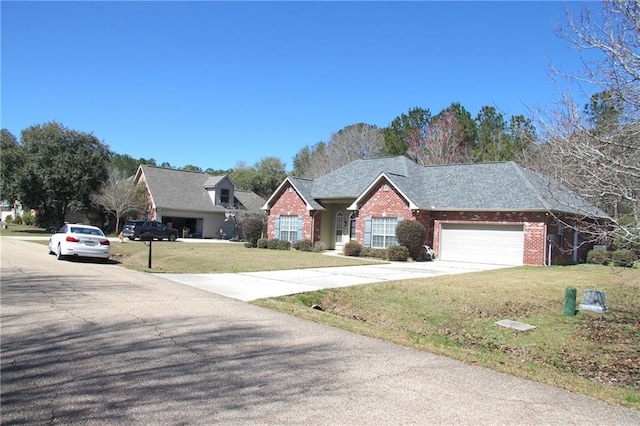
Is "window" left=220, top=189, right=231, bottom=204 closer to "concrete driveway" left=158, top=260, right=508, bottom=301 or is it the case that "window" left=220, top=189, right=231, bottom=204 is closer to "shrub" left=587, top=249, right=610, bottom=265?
"concrete driveway" left=158, top=260, right=508, bottom=301

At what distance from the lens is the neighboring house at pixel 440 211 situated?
25531mm

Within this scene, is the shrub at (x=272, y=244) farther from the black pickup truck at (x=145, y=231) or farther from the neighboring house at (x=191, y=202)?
the neighboring house at (x=191, y=202)

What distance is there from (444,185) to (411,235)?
5.50m

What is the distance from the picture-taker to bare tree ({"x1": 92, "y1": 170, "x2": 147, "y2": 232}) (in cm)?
4328

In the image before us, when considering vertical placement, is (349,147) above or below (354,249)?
above

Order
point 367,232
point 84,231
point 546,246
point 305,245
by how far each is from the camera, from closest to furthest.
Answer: point 84,231 → point 546,246 → point 367,232 → point 305,245

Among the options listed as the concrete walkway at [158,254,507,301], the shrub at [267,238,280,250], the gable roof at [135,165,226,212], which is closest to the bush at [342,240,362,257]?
the shrub at [267,238,280,250]

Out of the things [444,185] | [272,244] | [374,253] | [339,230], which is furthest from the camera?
[339,230]

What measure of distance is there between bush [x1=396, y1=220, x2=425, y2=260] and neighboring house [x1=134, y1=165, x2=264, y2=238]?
24.2 m

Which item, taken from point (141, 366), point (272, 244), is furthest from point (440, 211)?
point (141, 366)

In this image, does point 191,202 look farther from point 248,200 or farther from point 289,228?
point 289,228

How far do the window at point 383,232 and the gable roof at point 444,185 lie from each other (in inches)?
70.7

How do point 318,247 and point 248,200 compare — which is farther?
point 248,200

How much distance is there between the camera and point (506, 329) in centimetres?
1044
